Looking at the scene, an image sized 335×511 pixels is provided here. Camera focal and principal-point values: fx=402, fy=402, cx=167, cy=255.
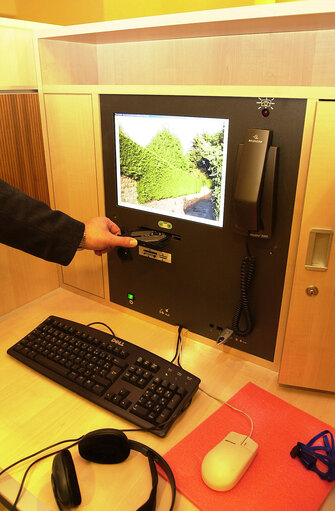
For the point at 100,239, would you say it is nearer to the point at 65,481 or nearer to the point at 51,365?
the point at 51,365

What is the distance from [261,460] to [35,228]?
2.13 ft

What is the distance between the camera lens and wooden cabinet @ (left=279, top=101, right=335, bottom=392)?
29.1 inches

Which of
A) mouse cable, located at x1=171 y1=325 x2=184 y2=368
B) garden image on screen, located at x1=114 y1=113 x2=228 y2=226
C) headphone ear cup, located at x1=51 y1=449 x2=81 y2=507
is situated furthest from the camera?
mouse cable, located at x1=171 y1=325 x2=184 y2=368

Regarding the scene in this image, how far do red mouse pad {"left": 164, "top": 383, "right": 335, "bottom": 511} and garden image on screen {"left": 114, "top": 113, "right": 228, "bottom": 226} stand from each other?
16.8 inches

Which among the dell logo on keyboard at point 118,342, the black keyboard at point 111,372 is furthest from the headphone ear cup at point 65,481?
the dell logo on keyboard at point 118,342

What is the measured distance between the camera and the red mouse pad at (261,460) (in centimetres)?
67

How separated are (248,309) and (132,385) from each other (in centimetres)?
32

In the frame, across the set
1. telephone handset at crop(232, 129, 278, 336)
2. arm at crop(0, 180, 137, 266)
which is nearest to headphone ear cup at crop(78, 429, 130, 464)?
arm at crop(0, 180, 137, 266)

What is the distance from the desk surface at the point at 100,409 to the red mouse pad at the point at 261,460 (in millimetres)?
25

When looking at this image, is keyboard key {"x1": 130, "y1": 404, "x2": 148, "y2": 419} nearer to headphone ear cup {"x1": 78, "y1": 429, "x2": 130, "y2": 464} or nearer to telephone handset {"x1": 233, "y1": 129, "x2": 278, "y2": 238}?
headphone ear cup {"x1": 78, "y1": 429, "x2": 130, "y2": 464}

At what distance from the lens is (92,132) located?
1080mm

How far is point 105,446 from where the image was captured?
72 cm

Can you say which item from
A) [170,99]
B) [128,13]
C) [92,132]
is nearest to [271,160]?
[170,99]

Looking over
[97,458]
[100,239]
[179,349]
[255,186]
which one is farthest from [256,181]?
[97,458]
